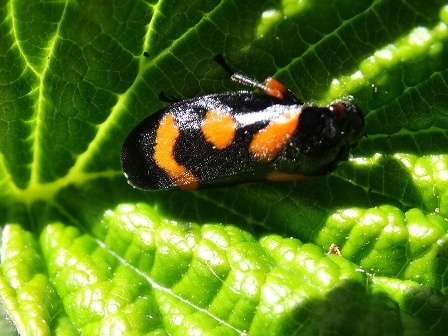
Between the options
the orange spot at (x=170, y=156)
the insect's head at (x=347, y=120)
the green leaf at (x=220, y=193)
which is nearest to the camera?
the green leaf at (x=220, y=193)

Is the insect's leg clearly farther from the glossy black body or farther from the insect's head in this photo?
the insect's head

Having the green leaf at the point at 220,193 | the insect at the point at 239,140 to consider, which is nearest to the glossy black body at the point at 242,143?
the insect at the point at 239,140

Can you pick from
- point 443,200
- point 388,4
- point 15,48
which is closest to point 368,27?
point 388,4

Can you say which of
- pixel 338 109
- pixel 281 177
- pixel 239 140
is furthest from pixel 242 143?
pixel 338 109

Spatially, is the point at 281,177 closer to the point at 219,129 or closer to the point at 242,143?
the point at 242,143

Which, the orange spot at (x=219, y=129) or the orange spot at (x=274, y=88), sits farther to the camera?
the orange spot at (x=219, y=129)

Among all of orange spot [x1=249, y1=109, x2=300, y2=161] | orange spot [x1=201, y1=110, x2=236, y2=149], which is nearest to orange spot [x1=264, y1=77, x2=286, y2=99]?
orange spot [x1=249, y1=109, x2=300, y2=161]

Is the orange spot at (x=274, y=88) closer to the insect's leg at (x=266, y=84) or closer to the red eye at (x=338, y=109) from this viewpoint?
the insect's leg at (x=266, y=84)
